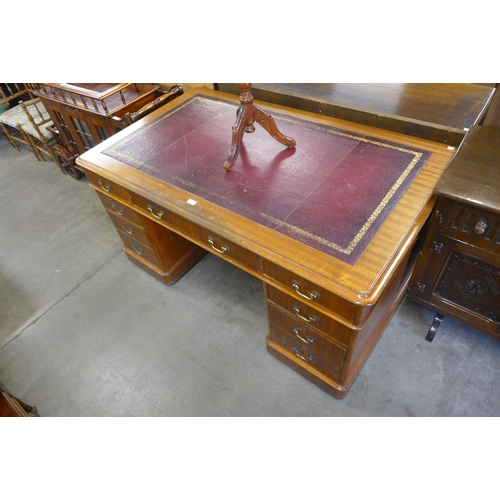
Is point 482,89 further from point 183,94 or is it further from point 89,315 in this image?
point 89,315

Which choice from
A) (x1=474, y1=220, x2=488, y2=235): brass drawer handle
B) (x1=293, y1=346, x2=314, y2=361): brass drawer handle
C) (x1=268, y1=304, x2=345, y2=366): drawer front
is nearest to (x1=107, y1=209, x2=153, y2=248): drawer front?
(x1=268, y1=304, x2=345, y2=366): drawer front

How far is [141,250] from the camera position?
2031mm

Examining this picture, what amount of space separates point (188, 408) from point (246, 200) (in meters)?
1.00

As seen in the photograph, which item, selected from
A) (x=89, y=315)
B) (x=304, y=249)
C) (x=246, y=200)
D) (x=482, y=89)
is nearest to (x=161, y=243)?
(x=89, y=315)

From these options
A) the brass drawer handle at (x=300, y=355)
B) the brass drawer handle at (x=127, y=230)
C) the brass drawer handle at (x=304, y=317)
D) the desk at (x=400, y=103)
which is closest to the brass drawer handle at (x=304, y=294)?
the brass drawer handle at (x=304, y=317)

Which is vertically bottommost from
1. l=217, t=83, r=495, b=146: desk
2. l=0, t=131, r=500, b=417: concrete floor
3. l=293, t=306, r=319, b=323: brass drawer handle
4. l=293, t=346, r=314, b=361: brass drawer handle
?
l=0, t=131, r=500, b=417: concrete floor

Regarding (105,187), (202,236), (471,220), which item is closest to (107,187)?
(105,187)

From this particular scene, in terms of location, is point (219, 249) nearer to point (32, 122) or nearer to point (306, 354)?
point (306, 354)

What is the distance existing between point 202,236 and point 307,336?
571 millimetres

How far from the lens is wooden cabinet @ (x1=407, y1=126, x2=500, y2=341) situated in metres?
1.13

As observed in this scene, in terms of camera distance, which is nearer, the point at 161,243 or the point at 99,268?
the point at 161,243

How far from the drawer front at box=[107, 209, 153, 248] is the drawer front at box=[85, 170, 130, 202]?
201mm

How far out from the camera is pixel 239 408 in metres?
1.58

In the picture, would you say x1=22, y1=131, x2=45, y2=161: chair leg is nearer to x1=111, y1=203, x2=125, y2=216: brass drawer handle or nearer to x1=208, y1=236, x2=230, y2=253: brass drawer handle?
x1=111, y1=203, x2=125, y2=216: brass drawer handle
